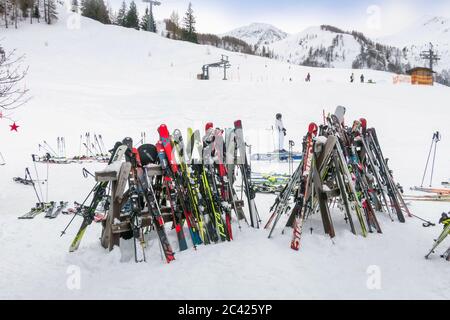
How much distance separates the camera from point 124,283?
465 cm

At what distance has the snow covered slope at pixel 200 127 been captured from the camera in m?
4.60

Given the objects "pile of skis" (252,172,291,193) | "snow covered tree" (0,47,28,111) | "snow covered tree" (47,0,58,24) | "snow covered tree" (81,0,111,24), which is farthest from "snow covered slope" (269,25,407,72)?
"pile of skis" (252,172,291,193)

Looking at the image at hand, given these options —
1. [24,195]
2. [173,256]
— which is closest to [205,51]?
[24,195]

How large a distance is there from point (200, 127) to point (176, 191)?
15690 millimetres

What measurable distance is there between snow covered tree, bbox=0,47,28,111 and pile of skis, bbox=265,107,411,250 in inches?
232

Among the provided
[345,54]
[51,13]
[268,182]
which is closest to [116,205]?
[268,182]

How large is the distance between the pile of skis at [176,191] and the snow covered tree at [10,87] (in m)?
3.42

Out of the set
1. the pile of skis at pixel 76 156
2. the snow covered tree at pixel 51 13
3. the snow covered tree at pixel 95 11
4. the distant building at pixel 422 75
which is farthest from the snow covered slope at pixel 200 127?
the snow covered tree at pixel 95 11

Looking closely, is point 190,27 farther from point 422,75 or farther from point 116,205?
point 116,205

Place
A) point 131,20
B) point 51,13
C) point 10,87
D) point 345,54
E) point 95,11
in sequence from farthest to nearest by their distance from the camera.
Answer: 1. point 345,54
2. point 131,20
3. point 95,11
4. point 51,13
5. point 10,87

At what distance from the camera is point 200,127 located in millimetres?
21297
